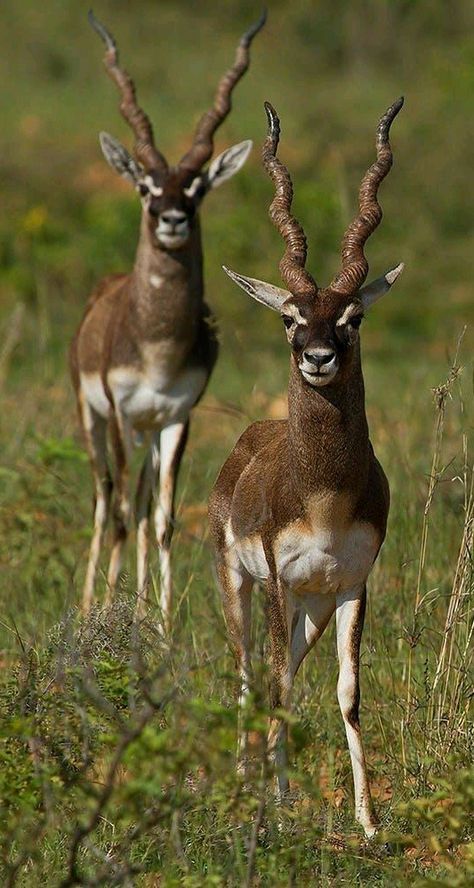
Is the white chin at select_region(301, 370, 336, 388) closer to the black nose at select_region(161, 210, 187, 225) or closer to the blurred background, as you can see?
the blurred background

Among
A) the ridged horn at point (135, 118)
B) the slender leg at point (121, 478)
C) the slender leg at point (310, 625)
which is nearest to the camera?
the slender leg at point (310, 625)

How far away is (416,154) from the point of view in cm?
2311

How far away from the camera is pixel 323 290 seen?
193 inches

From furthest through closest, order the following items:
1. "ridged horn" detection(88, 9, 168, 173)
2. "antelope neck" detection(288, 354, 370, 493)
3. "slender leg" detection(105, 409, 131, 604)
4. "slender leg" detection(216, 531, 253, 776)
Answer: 1. "ridged horn" detection(88, 9, 168, 173)
2. "slender leg" detection(105, 409, 131, 604)
3. "slender leg" detection(216, 531, 253, 776)
4. "antelope neck" detection(288, 354, 370, 493)

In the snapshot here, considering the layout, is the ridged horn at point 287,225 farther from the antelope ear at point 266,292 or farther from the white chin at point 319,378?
the white chin at point 319,378

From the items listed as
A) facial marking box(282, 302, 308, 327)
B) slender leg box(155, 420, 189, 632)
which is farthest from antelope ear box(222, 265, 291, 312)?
slender leg box(155, 420, 189, 632)

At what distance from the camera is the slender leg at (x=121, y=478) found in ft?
27.3

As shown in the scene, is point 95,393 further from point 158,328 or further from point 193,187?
point 193,187

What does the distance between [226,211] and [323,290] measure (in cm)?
1610

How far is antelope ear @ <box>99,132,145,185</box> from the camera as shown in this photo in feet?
28.5

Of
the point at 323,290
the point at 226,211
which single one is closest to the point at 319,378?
the point at 323,290

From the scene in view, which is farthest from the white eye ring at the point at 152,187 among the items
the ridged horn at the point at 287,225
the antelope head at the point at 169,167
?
the ridged horn at the point at 287,225

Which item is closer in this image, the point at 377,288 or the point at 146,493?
the point at 377,288

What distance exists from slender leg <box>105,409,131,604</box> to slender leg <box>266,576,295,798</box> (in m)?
3.24
